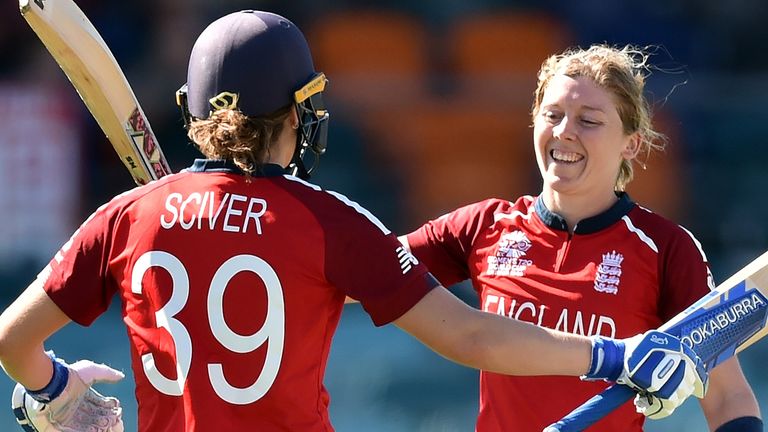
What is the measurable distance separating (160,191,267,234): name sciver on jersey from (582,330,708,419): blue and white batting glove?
688 mm

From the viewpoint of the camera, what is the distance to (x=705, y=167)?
7297mm

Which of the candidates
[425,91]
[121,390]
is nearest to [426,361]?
[121,390]

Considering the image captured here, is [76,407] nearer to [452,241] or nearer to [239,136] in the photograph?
[239,136]

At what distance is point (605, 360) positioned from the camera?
238 centimetres

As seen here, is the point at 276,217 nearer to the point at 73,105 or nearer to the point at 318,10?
the point at 73,105

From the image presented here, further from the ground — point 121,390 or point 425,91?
point 425,91

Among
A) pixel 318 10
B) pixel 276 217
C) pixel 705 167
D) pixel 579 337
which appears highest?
pixel 276 217

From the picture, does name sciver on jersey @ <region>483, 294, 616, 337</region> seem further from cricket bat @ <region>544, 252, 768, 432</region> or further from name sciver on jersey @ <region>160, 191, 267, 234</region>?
name sciver on jersey @ <region>160, 191, 267, 234</region>

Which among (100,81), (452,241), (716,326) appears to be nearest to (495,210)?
(452,241)

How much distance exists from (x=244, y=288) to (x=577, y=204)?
37.4 inches

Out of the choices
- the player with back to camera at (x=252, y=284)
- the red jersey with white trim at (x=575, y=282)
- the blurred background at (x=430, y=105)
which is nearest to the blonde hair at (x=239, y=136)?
the player with back to camera at (x=252, y=284)

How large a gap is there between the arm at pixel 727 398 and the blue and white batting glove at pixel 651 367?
217mm

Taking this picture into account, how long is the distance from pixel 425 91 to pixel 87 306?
5.17 metres

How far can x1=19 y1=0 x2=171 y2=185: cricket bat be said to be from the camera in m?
2.83
